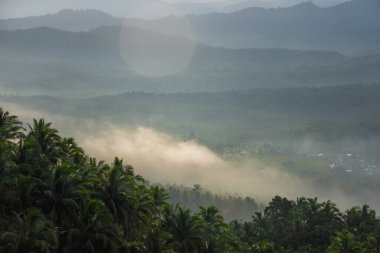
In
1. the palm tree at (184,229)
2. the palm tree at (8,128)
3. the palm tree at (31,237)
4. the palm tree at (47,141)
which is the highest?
the palm tree at (8,128)

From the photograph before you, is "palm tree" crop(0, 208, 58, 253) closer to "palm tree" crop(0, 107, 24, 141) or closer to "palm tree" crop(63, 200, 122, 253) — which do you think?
"palm tree" crop(63, 200, 122, 253)

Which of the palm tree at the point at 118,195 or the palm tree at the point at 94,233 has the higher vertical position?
the palm tree at the point at 118,195

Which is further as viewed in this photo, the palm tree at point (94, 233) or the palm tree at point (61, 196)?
the palm tree at point (61, 196)

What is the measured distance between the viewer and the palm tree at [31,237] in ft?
161

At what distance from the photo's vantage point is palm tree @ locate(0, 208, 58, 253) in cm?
4912

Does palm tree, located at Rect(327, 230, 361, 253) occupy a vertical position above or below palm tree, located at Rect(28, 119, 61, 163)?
below

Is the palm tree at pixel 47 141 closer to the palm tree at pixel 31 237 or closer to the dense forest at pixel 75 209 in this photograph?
the dense forest at pixel 75 209

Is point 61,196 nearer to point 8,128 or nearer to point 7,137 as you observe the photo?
point 7,137

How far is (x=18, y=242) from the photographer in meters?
48.9

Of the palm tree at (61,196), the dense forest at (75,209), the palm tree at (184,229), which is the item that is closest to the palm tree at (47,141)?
the dense forest at (75,209)

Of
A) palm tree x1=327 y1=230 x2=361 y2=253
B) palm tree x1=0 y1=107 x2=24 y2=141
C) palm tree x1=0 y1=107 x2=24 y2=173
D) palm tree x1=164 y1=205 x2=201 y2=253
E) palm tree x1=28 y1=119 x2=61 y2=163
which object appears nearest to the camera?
palm tree x1=0 y1=107 x2=24 y2=173

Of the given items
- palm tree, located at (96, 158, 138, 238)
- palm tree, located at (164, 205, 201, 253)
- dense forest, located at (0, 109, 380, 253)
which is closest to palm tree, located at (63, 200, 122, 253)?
dense forest, located at (0, 109, 380, 253)

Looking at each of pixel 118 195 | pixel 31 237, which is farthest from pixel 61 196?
pixel 31 237

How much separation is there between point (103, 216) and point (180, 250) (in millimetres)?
16954
